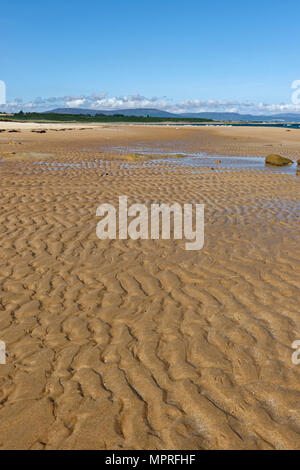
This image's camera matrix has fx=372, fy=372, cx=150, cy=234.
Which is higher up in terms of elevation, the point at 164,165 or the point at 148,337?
the point at 164,165

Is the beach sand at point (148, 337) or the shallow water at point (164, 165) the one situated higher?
the shallow water at point (164, 165)

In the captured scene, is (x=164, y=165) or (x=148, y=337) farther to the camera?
(x=164, y=165)

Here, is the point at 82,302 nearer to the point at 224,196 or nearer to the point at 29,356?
the point at 29,356

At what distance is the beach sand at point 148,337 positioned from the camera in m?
3.08

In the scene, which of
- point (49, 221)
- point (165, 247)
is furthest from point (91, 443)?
point (49, 221)

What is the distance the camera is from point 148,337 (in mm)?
4305

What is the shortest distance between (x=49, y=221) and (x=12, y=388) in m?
5.50

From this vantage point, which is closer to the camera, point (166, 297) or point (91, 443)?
point (91, 443)

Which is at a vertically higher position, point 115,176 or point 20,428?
point 115,176

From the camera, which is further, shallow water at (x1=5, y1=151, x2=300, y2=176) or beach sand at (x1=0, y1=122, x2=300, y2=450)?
shallow water at (x1=5, y1=151, x2=300, y2=176)

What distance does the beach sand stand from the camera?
121 inches

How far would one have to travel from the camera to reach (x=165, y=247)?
7.18 metres
